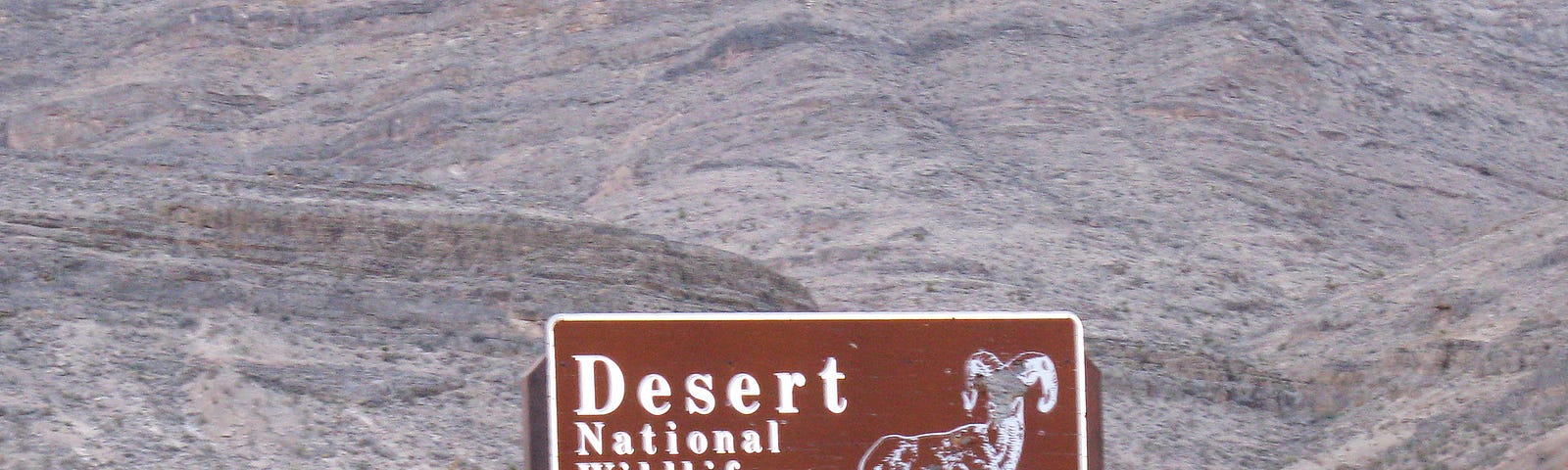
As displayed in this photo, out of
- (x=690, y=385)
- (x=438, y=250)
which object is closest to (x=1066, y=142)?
(x=438, y=250)

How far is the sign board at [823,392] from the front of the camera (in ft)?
14.6

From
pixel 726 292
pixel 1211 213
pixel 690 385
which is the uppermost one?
pixel 690 385

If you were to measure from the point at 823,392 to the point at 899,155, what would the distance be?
43.5ft

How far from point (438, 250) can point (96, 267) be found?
2.49 metres

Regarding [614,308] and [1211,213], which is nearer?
[614,308]

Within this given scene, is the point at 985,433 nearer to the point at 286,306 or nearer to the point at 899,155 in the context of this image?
the point at 286,306

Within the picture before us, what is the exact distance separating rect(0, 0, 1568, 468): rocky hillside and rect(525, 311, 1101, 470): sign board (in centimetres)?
693

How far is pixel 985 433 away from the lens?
4598 millimetres

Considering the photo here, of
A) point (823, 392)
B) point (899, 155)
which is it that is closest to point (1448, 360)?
point (899, 155)

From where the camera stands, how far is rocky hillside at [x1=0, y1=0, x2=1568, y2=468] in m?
12.9

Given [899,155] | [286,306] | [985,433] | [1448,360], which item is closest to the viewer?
[985,433]

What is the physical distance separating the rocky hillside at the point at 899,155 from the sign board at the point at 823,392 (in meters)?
6.93

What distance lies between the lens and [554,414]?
4.41 meters

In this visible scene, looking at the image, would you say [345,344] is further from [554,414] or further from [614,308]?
[554,414]
